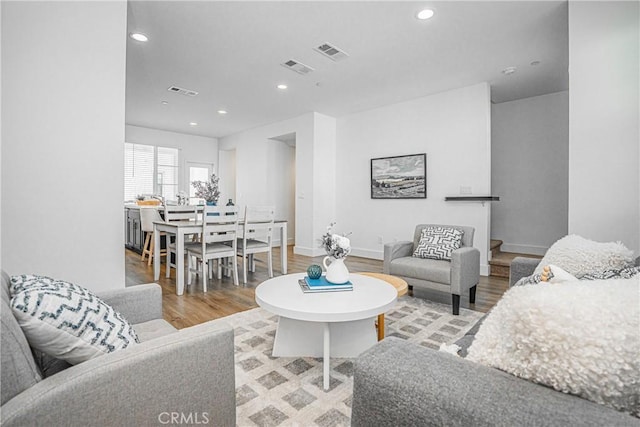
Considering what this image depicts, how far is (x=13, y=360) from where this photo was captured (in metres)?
0.70

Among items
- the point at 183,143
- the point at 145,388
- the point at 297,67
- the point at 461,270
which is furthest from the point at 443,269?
the point at 183,143

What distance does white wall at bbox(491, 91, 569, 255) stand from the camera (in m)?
4.73

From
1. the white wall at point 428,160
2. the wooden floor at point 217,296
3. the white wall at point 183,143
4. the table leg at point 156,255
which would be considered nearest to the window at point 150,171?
the white wall at point 183,143

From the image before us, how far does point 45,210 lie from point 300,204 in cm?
429

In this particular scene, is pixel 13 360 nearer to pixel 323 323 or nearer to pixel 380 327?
pixel 323 323

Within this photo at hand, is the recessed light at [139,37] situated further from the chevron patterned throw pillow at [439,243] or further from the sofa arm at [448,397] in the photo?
the sofa arm at [448,397]

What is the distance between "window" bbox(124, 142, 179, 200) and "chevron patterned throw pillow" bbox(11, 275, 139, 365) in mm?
6725

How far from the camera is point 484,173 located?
14.1 ft

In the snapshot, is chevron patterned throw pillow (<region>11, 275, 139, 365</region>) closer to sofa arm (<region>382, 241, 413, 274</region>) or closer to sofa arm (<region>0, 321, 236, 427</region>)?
sofa arm (<region>0, 321, 236, 427</region>)

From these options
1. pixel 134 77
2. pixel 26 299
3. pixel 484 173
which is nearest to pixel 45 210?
pixel 26 299

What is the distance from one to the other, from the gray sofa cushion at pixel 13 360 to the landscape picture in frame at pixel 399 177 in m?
4.84

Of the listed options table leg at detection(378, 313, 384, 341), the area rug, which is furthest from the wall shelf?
table leg at detection(378, 313, 384, 341)

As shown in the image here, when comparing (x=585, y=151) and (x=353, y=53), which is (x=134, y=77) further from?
(x=585, y=151)

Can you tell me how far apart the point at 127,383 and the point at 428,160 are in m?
4.78
